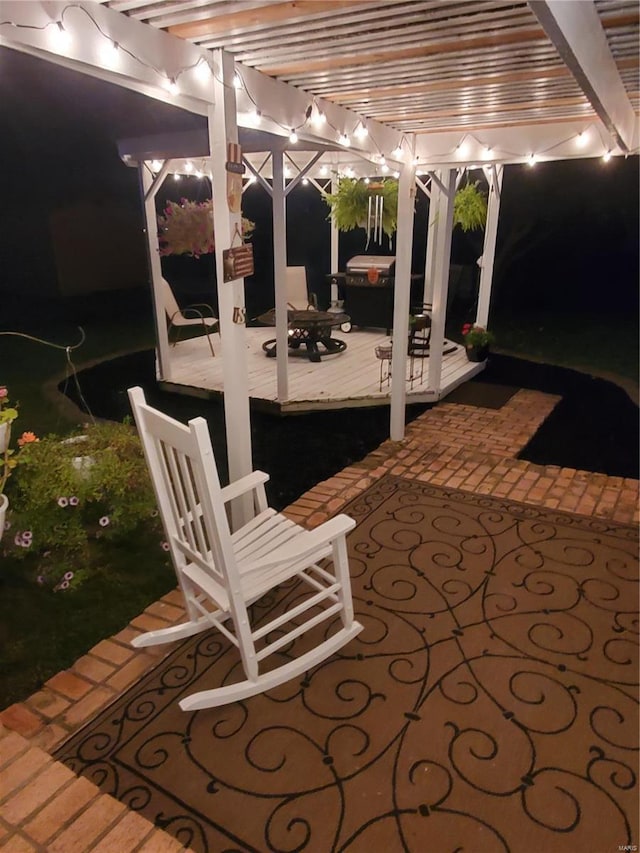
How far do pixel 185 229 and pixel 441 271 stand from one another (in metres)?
2.98

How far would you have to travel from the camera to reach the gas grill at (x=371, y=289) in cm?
823

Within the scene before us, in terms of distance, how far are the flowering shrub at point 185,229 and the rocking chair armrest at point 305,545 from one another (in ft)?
16.5

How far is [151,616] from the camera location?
2.51 metres

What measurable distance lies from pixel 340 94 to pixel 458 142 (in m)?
1.45

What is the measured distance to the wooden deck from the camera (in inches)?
214

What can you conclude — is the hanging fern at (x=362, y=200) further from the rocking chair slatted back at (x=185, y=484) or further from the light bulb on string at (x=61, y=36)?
the rocking chair slatted back at (x=185, y=484)

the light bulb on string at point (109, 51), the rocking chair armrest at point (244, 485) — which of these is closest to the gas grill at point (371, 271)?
the rocking chair armrest at point (244, 485)

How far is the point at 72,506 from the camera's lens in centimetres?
295

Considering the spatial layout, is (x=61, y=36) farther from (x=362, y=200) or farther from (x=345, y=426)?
(x=362, y=200)

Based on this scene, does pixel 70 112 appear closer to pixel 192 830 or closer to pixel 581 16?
pixel 581 16

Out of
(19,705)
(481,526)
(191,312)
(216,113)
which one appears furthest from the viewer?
(191,312)

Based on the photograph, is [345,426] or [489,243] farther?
[489,243]

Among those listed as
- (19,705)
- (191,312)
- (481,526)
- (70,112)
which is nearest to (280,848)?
(19,705)

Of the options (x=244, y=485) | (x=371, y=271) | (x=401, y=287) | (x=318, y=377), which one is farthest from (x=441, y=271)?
(x=244, y=485)
